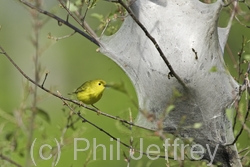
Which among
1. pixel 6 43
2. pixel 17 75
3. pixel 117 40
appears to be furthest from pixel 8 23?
pixel 117 40

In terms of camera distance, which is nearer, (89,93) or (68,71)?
(89,93)

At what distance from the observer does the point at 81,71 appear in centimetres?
1442

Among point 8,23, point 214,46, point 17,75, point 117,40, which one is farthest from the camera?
point 8,23

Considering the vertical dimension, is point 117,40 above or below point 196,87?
above

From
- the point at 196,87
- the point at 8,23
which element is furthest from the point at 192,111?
the point at 8,23

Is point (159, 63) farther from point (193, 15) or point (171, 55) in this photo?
point (193, 15)

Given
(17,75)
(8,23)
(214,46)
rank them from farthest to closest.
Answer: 1. (8,23)
2. (17,75)
3. (214,46)

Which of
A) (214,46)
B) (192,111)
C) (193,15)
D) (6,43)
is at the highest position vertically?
(6,43)

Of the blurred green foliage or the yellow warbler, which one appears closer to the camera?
the yellow warbler

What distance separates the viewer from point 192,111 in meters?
3.62

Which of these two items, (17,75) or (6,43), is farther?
(6,43)

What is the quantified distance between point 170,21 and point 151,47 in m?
0.21

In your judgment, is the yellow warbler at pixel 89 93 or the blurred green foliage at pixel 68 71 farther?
the blurred green foliage at pixel 68 71

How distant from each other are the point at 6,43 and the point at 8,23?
896mm
